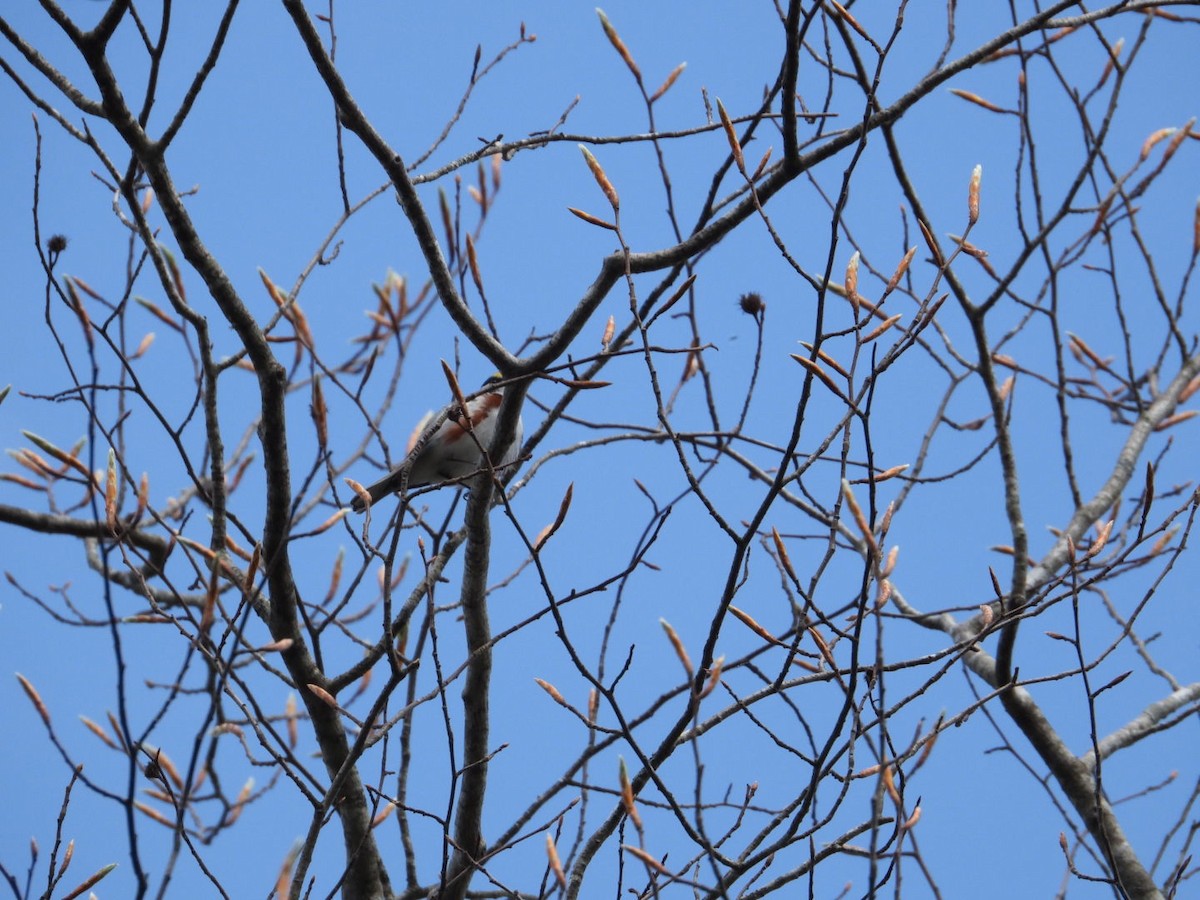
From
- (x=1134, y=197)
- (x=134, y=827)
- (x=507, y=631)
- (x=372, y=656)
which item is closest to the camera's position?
(x=134, y=827)

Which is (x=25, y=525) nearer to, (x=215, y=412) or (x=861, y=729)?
(x=215, y=412)

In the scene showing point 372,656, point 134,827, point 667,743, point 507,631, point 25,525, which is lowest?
point 134,827

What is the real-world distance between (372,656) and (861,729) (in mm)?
1167

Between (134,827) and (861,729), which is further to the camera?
(861,729)

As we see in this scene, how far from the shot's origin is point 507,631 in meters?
2.16

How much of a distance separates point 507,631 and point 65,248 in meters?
1.15

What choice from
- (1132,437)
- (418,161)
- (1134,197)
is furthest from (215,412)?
(1132,437)

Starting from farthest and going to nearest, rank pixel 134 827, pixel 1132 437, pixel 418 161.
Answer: pixel 1132 437 < pixel 418 161 < pixel 134 827

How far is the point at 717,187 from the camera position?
8.40 ft

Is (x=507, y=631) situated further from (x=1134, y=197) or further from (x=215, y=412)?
(x=1134, y=197)

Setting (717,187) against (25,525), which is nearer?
(717,187)

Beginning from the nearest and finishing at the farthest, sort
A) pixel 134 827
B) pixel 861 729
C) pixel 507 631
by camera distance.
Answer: pixel 134 827 < pixel 861 729 < pixel 507 631

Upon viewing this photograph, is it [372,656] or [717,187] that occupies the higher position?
[717,187]

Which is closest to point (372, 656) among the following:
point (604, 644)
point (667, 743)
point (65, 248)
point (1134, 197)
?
point (604, 644)
